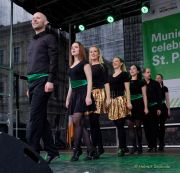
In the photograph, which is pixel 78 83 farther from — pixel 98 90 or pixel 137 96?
pixel 137 96

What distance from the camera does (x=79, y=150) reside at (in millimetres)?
5000

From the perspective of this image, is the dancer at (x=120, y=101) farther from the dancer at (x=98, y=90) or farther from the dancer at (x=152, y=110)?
the dancer at (x=152, y=110)

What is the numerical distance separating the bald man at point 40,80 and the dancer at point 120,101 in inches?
68.6

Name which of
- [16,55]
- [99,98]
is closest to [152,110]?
[99,98]

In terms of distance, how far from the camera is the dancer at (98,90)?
5.55 meters

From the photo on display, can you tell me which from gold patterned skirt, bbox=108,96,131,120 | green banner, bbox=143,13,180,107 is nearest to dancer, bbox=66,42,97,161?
gold patterned skirt, bbox=108,96,131,120

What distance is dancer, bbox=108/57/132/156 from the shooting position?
5.88m

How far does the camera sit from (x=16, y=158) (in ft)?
6.29

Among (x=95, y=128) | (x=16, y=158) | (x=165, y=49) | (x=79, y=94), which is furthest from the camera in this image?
(x=165, y=49)

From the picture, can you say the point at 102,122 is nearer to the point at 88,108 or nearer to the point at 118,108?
the point at 118,108

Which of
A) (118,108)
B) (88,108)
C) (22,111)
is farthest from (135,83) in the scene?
(22,111)

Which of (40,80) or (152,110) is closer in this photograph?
(40,80)

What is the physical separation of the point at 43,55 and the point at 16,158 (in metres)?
2.43

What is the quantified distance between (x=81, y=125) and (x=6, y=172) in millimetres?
3078
